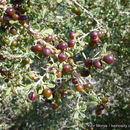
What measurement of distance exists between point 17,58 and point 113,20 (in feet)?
7.34

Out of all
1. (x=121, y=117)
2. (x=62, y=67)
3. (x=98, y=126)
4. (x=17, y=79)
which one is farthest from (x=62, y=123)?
(x=62, y=67)

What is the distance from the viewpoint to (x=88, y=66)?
4.39 ft

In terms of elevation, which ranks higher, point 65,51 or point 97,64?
point 65,51

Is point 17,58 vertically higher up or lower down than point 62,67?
higher up

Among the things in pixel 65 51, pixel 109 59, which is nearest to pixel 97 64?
pixel 109 59

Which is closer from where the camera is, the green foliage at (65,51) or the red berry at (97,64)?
the red berry at (97,64)

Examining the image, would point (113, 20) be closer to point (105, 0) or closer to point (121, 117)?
point (105, 0)

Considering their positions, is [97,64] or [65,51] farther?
[65,51]

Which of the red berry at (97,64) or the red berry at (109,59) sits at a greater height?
the red berry at (109,59)

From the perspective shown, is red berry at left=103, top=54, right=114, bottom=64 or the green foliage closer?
red berry at left=103, top=54, right=114, bottom=64

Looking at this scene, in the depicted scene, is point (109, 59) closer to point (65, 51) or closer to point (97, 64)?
point (97, 64)

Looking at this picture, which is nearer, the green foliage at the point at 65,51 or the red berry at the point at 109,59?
the red berry at the point at 109,59

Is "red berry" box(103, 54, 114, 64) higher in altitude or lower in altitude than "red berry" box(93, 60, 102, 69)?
higher

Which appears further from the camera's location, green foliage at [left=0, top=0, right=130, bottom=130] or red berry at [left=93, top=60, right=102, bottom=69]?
green foliage at [left=0, top=0, right=130, bottom=130]
